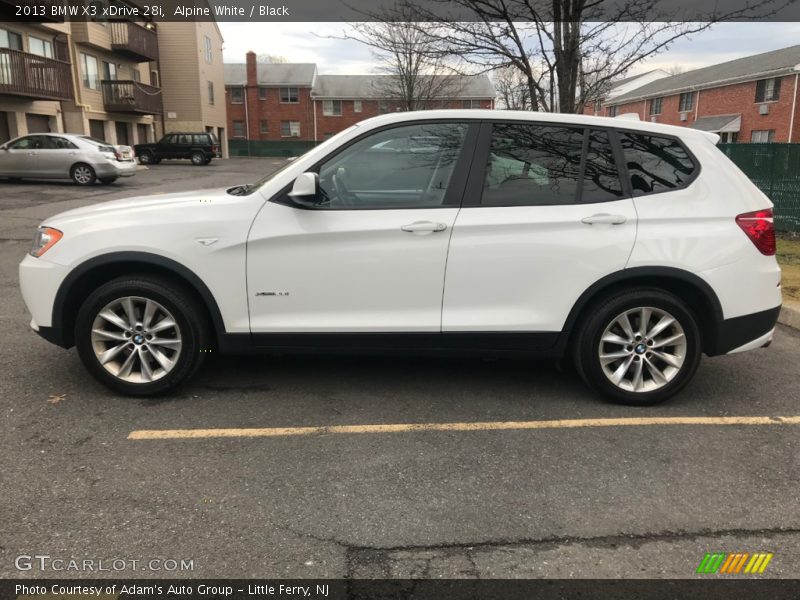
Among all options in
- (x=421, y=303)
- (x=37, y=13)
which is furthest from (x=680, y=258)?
(x=37, y=13)

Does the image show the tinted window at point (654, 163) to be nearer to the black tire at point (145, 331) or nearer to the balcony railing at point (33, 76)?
the black tire at point (145, 331)

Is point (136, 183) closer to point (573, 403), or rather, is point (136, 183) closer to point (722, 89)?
point (573, 403)

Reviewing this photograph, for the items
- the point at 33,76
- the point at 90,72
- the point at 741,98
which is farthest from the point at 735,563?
the point at 741,98

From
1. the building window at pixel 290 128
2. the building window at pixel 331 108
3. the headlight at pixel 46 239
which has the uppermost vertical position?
the building window at pixel 331 108

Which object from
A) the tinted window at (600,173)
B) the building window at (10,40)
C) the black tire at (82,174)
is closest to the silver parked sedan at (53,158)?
A: the black tire at (82,174)

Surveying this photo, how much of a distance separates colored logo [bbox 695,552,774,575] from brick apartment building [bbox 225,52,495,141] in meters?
60.1

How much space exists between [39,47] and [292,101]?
118 ft

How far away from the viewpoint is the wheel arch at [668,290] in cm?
396

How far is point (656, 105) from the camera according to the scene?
46.3 metres

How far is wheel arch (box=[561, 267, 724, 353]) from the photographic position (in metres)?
3.96

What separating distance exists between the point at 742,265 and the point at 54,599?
399 cm

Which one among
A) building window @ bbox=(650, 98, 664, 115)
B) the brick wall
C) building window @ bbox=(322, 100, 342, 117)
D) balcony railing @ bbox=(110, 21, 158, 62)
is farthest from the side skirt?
building window @ bbox=(322, 100, 342, 117)

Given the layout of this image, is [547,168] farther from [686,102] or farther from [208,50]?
[208,50]

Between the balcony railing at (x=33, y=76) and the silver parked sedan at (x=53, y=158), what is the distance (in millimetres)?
3651
